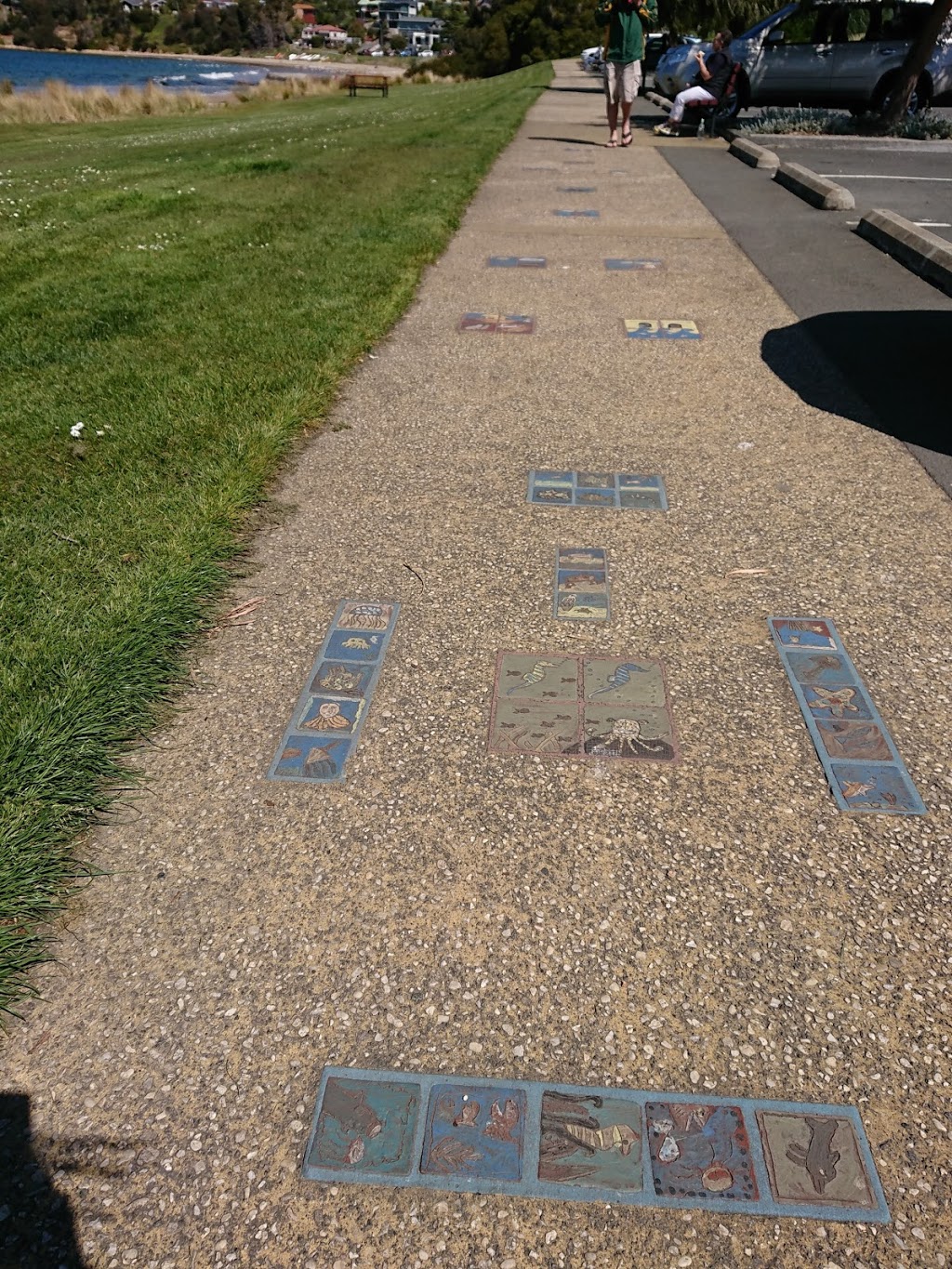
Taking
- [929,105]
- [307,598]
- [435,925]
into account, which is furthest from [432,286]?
[929,105]

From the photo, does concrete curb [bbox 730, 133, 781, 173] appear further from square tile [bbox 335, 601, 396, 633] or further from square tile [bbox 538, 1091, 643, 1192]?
square tile [bbox 538, 1091, 643, 1192]

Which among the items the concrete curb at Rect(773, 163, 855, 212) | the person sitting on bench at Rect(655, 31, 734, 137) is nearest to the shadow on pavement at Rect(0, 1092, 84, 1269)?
the concrete curb at Rect(773, 163, 855, 212)

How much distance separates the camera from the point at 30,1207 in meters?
1.69

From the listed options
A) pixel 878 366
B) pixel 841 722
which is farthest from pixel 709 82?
pixel 841 722

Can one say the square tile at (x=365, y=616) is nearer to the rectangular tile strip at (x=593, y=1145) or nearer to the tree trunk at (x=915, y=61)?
the rectangular tile strip at (x=593, y=1145)

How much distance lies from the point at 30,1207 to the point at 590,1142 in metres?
1.06

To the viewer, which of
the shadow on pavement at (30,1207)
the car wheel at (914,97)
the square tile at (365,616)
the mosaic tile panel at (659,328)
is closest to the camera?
the shadow on pavement at (30,1207)

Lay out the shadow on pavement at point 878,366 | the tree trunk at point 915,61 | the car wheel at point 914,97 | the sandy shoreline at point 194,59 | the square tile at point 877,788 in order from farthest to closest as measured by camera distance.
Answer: the sandy shoreline at point 194,59 < the car wheel at point 914,97 < the tree trunk at point 915,61 < the shadow on pavement at point 878,366 < the square tile at point 877,788

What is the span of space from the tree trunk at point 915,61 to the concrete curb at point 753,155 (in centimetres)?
233

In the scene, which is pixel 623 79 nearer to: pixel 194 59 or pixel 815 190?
pixel 815 190

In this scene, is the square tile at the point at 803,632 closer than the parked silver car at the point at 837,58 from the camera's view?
Yes

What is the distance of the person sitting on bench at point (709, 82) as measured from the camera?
14836 mm

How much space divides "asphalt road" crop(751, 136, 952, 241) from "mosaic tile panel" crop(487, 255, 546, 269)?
3791 millimetres

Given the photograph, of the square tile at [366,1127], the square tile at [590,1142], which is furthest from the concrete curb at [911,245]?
the square tile at [366,1127]
